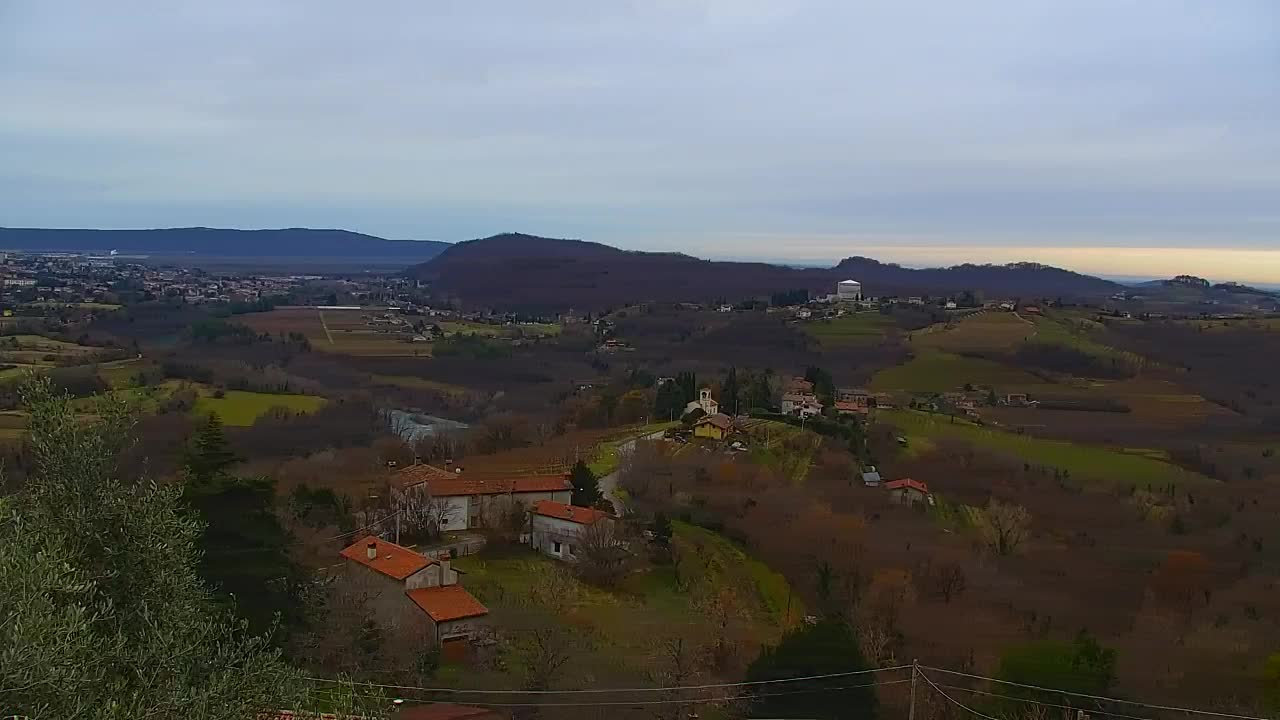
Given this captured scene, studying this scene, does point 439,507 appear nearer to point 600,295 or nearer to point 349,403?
point 349,403

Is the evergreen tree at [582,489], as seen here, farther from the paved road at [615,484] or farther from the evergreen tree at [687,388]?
the evergreen tree at [687,388]

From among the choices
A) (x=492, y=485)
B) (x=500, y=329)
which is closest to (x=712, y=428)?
(x=492, y=485)

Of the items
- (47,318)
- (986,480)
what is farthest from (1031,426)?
(47,318)

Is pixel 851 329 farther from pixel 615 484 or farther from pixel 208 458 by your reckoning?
pixel 208 458

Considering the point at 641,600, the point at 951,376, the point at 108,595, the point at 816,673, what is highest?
the point at 108,595

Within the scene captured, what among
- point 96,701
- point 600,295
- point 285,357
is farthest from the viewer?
point 600,295

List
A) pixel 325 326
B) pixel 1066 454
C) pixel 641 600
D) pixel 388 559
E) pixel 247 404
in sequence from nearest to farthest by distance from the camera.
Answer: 1. pixel 388 559
2. pixel 641 600
3. pixel 1066 454
4. pixel 247 404
5. pixel 325 326
